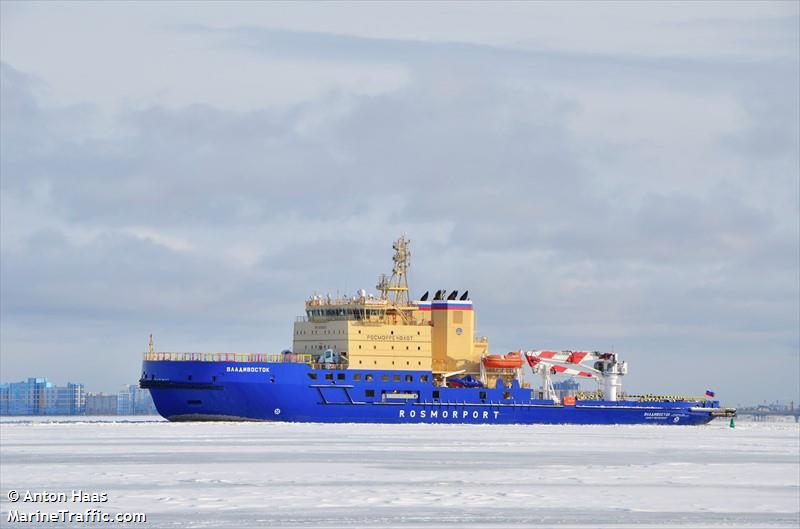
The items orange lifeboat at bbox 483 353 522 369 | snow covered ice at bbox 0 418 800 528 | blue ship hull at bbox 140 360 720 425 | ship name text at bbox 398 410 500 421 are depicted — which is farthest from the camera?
orange lifeboat at bbox 483 353 522 369

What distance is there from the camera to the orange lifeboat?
71500 mm

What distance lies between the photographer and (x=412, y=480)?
3175 cm

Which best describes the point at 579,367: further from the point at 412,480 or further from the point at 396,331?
the point at 412,480

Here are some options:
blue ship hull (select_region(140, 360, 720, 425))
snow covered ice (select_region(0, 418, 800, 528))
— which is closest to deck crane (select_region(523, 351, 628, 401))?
blue ship hull (select_region(140, 360, 720, 425))

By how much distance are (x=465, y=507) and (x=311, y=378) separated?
134 feet

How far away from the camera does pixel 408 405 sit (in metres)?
68.8

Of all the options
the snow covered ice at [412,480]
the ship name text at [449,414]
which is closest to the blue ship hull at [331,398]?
the ship name text at [449,414]

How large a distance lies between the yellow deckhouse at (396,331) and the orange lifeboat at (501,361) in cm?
90

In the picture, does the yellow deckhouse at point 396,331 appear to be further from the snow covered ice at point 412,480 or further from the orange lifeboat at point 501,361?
the snow covered ice at point 412,480

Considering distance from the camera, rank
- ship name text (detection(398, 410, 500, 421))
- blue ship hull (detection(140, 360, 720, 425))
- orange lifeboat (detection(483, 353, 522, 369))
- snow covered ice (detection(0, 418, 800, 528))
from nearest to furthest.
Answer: snow covered ice (detection(0, 418, 800, 528)), blue ship hull (detection(140, 360, 720, 425)), ship name text (detection(398, 410, 500, 421)), orange lifeboat (detection(483, 353, 522, 369))

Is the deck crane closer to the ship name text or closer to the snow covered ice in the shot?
the ship name text

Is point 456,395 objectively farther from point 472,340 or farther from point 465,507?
point 465,507

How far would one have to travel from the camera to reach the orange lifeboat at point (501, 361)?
235ft

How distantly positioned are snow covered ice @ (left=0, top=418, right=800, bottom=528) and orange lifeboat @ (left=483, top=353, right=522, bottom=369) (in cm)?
1837
